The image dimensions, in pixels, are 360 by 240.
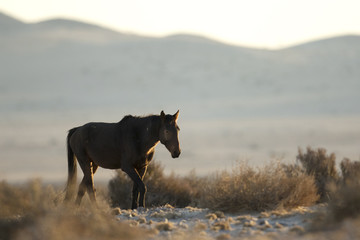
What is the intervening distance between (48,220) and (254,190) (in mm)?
5192

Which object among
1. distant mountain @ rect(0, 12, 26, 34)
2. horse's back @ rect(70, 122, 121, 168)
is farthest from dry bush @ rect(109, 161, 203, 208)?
distant mountain @ rect(0, 12, 26, 34)

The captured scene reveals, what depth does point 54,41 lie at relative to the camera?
92.0m

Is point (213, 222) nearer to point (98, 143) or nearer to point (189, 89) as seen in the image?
point (98, 143)

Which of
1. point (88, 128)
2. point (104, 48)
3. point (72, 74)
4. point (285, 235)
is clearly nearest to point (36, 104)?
point (72, 74)

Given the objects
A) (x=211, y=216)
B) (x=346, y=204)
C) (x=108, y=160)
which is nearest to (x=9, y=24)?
(x=108, y=160)

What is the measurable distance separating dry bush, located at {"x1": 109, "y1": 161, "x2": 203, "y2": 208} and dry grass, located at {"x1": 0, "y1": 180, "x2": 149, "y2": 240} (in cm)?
558

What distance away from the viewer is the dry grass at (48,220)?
882 centimetres

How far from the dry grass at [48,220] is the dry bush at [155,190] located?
5583 millimetres

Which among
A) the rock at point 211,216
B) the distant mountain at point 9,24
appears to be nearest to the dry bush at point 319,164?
the rock at point 211,216

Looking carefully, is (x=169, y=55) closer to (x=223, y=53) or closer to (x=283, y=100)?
(x=223, y=53)

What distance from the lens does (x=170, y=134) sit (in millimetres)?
13008

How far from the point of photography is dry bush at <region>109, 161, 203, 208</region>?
17.9 metres

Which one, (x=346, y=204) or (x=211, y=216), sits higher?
(x=346, y=204)

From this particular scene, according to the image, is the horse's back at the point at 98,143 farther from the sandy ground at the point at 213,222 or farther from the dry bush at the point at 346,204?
the dry bush at the point at 346,204
